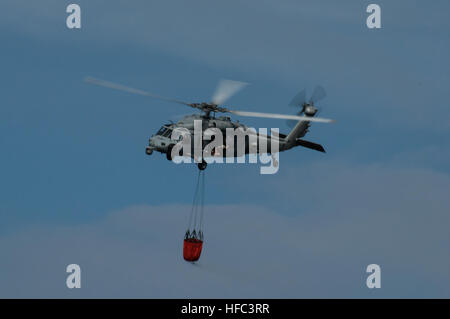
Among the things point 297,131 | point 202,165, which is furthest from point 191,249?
point 297,131

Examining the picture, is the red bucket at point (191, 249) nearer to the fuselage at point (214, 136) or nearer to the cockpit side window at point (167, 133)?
the fuselage at point (214, 136)

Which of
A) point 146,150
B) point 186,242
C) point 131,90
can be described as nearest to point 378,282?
point 186,242

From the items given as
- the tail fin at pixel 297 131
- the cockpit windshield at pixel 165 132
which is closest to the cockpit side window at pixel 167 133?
the cockpit windshield at pixel 165 132

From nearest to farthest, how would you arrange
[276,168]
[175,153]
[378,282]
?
[175,153]
[276,168]
[378,282]

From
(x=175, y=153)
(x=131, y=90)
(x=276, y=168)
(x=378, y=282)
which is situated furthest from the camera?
(x=378, y=282)

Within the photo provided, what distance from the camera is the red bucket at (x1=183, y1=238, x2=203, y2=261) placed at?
67812 mm

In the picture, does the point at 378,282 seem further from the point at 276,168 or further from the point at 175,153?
the point at 175,153

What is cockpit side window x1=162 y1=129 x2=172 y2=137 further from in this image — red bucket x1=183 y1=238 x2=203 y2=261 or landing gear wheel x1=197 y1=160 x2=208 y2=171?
red bucket x1=183 y1=238 x2=203 y2=261

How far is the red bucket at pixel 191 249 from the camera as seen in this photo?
6781 centimetres

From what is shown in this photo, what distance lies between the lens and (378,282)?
80.2m

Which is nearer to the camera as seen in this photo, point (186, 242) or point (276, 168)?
point (186, 242)

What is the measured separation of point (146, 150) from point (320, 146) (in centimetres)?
1586

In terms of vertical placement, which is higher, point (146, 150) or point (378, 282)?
point (146, 150)

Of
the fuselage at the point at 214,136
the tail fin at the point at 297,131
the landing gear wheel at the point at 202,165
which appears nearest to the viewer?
the fuselage at the point at 214,136
